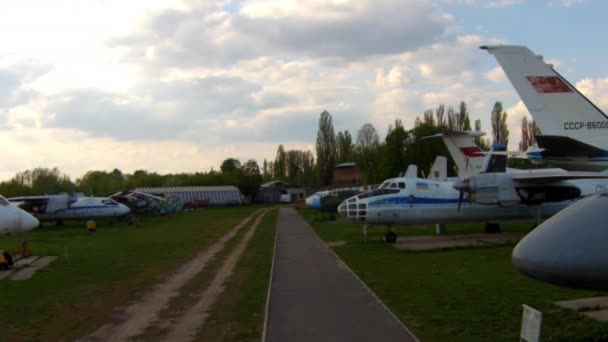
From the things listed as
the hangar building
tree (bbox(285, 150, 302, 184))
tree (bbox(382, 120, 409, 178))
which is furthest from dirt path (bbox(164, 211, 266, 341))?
tree (bbox(285, 150, 302, 184))

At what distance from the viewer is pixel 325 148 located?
112 meters

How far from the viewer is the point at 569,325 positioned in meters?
8.38

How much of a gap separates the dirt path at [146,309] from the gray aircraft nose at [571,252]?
19.8 feet

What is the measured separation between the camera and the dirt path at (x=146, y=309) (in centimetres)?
909

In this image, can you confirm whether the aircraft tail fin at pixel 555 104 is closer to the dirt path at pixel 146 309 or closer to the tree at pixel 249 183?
the dirt path at pixel 146 309

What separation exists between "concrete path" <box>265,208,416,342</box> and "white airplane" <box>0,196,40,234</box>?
8.54 meters

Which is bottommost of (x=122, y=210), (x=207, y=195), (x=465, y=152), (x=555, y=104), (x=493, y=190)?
(x=122, y=210)

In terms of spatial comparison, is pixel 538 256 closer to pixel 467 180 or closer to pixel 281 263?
pixel 281 263

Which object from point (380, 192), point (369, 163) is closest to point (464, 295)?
point (380, 192)

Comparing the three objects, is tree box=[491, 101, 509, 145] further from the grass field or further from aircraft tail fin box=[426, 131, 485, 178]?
the grass field

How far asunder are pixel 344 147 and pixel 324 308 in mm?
104991

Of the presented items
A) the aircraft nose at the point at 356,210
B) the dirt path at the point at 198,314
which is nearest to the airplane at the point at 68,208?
the aircraft nose at the point at 356,210

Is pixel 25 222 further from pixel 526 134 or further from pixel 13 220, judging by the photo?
pixel 526 134

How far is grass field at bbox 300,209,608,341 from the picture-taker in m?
8.34
